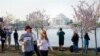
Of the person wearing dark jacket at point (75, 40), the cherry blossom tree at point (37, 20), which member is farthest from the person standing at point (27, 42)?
the cherry blossom tree at point (37, 20)

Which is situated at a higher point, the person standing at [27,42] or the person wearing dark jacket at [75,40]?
the person standing at [27,42]

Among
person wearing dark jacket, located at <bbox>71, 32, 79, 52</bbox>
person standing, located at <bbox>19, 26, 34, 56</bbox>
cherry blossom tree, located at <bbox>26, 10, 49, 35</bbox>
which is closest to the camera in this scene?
person standing, located at <bbox>19, 26, 34, 56</bbox>

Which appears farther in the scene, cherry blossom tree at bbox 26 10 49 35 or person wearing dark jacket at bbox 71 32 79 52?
cherry blossom tree at bbox 26 10 49 35

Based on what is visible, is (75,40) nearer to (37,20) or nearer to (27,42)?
A: (27,42)

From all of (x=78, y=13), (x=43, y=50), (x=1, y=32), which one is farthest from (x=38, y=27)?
(x=43, y=50)

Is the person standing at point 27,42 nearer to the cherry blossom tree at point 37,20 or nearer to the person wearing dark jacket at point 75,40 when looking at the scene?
the person wearing dark jacket at point 75,40

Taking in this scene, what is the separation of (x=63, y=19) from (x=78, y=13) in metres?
55.3

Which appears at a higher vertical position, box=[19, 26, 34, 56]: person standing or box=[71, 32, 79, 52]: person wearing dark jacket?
box=[19, 26, 34, 56]: person standing

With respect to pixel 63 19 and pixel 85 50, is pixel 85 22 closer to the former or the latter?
pixel 85 50

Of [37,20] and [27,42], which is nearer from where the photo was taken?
[27,42]

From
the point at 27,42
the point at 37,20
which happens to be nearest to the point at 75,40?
the point at 27,42

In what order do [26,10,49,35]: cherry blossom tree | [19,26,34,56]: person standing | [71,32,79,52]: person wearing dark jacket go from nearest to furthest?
1. [19,26,34,56]: person standing
2. [71,32,79,52]: person wearing dark jacket
3. [26,10,49,35]: cherry blossom tree

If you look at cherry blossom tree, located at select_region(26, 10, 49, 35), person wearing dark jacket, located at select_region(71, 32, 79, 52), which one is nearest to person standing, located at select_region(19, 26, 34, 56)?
person wearing dark jacket, located at select_region(71, 32, 79, 52)

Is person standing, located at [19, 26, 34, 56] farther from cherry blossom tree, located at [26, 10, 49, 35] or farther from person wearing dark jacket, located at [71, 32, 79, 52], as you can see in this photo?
cherry blossom tree, located at [26, 10, 49, 35]
